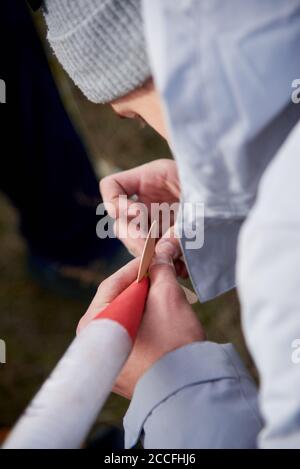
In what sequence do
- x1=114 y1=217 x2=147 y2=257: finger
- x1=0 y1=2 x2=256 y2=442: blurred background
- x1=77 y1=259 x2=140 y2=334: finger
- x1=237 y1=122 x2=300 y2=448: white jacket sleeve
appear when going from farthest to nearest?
x1=0 y1=2 x2=256 y2=442: blurred background
x1=114 y1=217 x2=147 y2=257: finger
x1=77 y1=259 x2=140 y2=334: finger
x1=237 y1=122 x2=300 y2=448: white jacket sleeve

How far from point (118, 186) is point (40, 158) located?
53 centimetres

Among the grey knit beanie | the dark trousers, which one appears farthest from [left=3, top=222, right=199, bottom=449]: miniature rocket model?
the dark trousers

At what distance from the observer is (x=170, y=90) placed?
0.51 metres

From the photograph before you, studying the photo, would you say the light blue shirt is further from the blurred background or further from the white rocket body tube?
the blurred background

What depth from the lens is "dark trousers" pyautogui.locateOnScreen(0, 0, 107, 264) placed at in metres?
1.24

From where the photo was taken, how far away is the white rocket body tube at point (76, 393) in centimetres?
47

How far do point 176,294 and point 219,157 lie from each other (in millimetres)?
179

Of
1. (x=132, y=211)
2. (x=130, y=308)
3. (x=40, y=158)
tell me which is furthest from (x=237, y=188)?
(x=40, y=158)

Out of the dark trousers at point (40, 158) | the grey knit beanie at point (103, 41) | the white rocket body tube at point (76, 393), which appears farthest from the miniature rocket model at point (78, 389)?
the dark trousers at point (40, 158)

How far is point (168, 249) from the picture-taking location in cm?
75

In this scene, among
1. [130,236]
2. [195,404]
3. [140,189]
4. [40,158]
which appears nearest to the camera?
[195,404]

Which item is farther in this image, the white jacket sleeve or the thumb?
the thumb

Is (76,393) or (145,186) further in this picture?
(145,186)

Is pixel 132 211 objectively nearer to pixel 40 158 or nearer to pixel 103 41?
pixel 103 41
